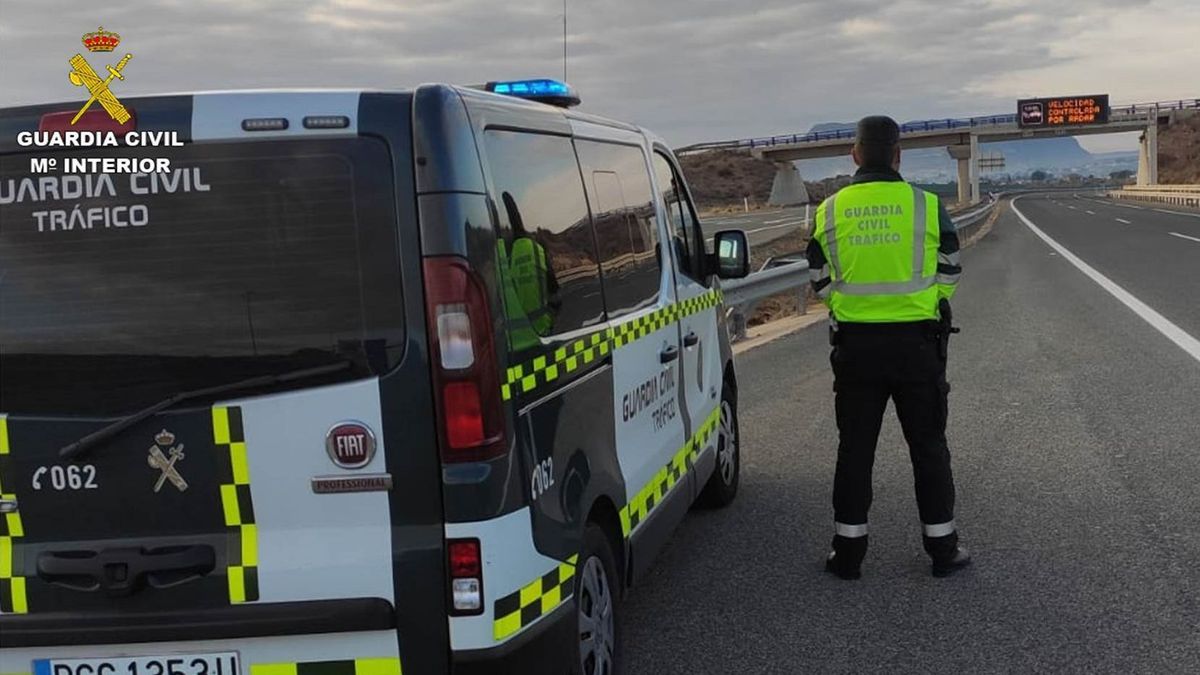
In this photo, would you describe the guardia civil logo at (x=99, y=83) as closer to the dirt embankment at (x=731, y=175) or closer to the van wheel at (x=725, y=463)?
the van wheel at (x=725, y=463)

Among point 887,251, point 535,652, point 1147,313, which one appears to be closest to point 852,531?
point 887,251

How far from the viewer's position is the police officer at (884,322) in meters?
4.55

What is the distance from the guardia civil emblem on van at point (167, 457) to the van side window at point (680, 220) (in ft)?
8.78

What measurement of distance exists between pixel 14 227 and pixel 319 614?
1221 millimetres

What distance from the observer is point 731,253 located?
5375 millimetres

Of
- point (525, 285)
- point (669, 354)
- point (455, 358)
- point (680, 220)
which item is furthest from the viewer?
point (680, 220)

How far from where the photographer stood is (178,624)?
8.95 ft

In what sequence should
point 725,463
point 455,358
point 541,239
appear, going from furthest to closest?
point 725,463, point 541,239, point 455,358

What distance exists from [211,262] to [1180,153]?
436ft

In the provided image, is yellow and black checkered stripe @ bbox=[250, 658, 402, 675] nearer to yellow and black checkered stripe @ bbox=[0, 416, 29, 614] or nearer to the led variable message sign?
yellow and black checkered stripe @ bbox=[0, 416, 29, 614]

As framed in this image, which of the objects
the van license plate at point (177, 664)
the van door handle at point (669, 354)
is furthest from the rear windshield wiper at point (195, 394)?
the van door handle at point (669, 354)

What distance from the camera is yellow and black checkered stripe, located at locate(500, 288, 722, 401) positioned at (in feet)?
9.43

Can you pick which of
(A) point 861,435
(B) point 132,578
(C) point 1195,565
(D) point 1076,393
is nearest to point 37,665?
(B) point 132,578

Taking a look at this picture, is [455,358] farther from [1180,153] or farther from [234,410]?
[1180,153]
